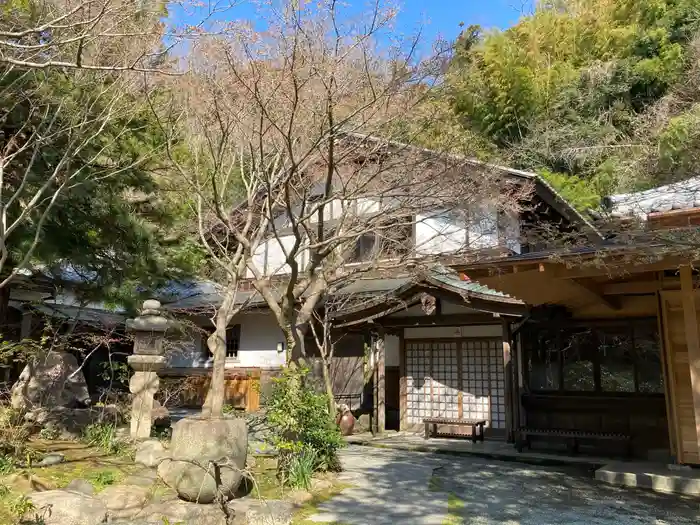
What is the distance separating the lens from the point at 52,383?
963 cm

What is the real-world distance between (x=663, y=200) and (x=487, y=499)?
4.69 meters

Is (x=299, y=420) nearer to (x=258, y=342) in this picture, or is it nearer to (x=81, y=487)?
(x=81, y=487)

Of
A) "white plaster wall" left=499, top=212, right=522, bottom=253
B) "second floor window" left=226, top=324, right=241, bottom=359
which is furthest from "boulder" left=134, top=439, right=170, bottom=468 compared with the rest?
"second floor window" left=226, top=324, right=241, bottom=359

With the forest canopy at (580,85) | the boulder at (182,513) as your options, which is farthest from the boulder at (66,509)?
the forest canopy at (580,85)

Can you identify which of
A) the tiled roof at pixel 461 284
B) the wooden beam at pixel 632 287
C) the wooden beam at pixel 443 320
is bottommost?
the wooden beam at pixel 443 320

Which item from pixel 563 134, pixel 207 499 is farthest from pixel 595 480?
pixel 563 134

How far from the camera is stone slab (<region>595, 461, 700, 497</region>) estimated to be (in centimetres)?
677

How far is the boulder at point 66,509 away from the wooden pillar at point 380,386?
787 cm

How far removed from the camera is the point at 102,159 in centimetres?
800

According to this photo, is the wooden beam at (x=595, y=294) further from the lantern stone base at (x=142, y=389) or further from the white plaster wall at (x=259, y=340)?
the white plaster wall at (x=259, y=340)

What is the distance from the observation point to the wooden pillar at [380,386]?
40.4 ft

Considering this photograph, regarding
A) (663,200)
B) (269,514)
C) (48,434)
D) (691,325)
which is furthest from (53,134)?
(691,325)

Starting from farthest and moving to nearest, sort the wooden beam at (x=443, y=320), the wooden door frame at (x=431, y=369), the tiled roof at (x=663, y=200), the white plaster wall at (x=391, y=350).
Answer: the white plaster wall at (x=391, y=350) < the wooden door frame at (x=431, y=369) < the wooden beam at (x=443, y=320) < the tiled roof at (x=663, y=200)

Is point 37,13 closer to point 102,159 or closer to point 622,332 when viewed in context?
point 102,159
